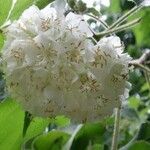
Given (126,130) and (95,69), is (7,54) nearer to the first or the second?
(95,69)

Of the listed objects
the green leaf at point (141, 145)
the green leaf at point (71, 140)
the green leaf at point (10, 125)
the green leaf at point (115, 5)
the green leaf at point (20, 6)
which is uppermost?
the green leaf at point (115, 5)

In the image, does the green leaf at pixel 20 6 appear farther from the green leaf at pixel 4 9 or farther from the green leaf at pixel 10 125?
the green leaf at pixel 10 125

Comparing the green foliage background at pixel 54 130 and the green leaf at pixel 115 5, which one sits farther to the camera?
the green leaf at pixel 115 5

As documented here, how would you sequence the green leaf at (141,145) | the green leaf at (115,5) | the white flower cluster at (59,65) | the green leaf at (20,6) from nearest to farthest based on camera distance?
1. the white flower cluster at (59,65)
2. the green leaf at (20,6)
3. the green leaf at (141,145)
4. the green leaf at (115,5)

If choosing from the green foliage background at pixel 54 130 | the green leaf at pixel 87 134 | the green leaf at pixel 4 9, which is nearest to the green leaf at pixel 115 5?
the green foliage background at pixel 54 130

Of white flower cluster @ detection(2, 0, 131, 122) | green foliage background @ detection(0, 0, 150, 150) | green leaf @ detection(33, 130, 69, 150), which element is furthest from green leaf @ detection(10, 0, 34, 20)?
green leaf @ detection(33, 130, 69, 150)

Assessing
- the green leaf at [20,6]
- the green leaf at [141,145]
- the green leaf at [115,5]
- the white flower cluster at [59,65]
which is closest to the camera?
the white flower cluster at [59,65]

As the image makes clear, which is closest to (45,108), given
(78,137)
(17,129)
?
(17,129)

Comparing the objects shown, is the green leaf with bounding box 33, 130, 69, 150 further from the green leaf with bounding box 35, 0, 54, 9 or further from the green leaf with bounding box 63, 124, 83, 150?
the green leaf with bounding box 35, 0, 54, 9
